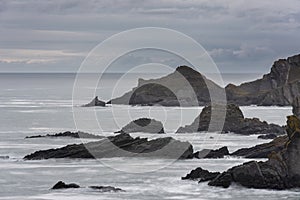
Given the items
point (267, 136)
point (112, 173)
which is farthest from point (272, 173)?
point (267, 136)

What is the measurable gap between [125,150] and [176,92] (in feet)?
352

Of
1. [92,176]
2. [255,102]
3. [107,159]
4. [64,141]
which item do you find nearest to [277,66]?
[255,102]

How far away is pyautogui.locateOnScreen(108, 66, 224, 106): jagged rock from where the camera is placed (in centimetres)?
16538

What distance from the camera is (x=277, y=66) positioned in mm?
168875

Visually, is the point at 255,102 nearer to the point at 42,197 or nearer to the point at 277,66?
the point at 277,66

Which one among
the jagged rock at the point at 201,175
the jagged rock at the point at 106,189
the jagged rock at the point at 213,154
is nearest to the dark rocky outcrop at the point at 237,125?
the jagged rock at the point at 213,154

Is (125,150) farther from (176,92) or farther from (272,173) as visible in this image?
(176,92)

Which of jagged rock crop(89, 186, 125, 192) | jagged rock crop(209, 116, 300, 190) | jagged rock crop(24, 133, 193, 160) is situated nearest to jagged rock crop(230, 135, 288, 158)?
jagged rock crop(24, 133, 193, 160)

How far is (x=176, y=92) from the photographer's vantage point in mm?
174375

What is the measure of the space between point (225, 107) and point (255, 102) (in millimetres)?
62875

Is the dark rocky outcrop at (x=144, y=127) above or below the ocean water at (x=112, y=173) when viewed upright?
above

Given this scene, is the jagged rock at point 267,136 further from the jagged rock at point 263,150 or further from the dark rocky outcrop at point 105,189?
the dark rocky outcrop at point 105,189

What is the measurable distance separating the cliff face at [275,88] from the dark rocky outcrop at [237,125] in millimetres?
53576

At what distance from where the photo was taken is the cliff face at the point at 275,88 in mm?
154625
